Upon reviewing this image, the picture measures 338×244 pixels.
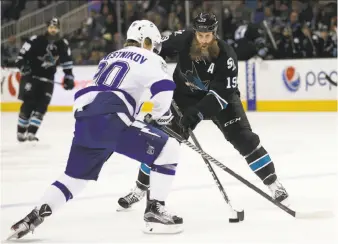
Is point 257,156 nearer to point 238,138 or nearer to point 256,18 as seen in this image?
point 238,138

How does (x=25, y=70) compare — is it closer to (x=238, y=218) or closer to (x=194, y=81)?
(x=194, y=81)

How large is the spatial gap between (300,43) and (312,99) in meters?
0.79

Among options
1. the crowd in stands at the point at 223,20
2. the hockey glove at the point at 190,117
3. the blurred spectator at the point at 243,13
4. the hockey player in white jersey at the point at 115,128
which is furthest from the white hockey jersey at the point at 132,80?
the blurred spectator at the point at 243,13

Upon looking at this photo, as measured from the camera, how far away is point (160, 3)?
13.0m

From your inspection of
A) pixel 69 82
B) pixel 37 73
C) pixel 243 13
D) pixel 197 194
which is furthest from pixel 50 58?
pixel 243 13

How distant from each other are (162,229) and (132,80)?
74cm

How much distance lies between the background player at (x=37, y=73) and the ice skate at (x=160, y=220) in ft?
14.1

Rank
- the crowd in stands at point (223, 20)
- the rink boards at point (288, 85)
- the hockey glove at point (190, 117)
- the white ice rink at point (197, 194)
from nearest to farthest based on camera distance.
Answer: the white ice rink at point (197, 194) → the hockey glove at point (190, 117) → the rink boards at point (288, 85) → the crowd in stands at point (223, 20)

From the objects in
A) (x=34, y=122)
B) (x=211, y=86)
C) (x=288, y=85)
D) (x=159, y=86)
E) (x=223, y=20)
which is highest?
(x=159, y=86)

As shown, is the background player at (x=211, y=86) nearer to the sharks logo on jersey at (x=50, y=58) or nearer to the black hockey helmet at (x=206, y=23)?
the black hockey helmet at (x=206, y=23)

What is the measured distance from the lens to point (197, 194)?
16.6 feet

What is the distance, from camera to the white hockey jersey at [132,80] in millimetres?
3736

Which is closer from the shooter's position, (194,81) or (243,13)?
(194,81)

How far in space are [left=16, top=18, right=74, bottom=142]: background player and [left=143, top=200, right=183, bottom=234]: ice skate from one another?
14.1ft
